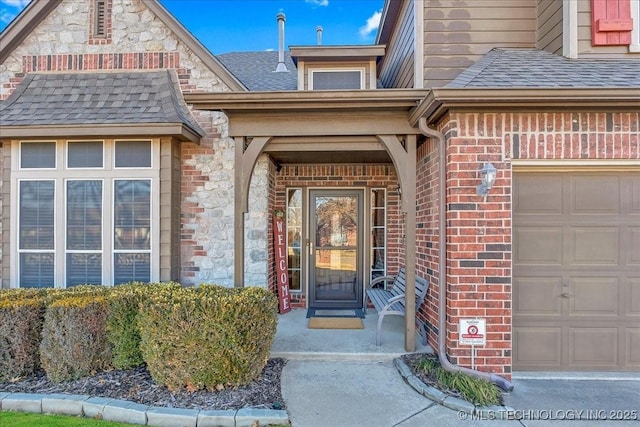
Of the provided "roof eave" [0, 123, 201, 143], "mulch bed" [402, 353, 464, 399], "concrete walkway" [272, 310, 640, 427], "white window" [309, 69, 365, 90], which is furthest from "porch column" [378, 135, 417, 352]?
"roof eave" [0, 123, 201, 143]

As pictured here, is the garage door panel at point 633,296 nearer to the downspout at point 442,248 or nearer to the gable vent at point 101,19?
the downspout at point 442,248

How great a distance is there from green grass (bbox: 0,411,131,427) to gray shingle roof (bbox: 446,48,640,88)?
4.63 meters

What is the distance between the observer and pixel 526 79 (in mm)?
3904

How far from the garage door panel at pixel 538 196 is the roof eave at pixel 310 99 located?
4.93 ft

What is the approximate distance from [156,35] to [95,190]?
247 centimetres

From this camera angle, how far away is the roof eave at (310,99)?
4.17 metres

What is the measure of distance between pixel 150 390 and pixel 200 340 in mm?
726

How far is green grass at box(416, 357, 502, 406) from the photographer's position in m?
3.33

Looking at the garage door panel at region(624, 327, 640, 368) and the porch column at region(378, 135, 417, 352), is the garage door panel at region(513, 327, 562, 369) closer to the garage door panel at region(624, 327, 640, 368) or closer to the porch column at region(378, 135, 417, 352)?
the garage door panel at region(624, 327, 640, 368)

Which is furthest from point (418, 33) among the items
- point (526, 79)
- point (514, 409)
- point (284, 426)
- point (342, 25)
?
point (342, 25)

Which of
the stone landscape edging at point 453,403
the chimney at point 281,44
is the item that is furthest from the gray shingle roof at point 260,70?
the stone landscape edging at point 453,403

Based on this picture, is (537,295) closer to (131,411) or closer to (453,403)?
(453,403)

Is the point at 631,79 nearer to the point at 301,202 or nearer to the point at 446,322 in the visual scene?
the point at 446,322

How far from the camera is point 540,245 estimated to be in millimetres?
3953
